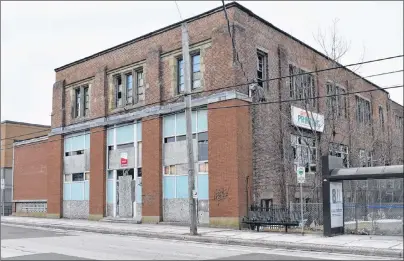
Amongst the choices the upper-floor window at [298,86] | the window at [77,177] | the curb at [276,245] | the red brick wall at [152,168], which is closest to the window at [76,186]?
the window at [77,177]

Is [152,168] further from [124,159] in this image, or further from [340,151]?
Result: [340,151]

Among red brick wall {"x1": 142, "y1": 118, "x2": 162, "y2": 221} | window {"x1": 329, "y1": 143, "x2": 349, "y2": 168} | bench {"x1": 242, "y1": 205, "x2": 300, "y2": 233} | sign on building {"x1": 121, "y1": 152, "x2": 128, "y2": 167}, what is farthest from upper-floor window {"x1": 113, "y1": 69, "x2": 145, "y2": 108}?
window {"x1": 329, "y1": 143, "x2": 349, "y2": 168}

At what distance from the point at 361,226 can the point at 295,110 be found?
9585mm

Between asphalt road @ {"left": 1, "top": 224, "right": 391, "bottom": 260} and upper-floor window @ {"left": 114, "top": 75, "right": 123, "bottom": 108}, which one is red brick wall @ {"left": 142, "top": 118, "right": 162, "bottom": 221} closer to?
upper-floor window @ {"left": 114, "top": 75, "right": 123, "bottom": 108}

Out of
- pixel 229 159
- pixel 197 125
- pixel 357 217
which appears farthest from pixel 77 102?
pixel 357 217

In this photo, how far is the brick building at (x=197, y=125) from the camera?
23188mm

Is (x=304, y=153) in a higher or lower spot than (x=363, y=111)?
lower

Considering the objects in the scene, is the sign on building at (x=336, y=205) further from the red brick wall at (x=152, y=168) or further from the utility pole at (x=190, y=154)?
the red brick wall at (x=152, y=168)

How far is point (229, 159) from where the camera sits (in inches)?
890

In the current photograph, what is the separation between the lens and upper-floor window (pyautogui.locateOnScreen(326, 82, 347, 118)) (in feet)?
99.2

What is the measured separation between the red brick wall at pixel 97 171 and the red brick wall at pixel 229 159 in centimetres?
924

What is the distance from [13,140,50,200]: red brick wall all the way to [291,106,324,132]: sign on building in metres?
19.3

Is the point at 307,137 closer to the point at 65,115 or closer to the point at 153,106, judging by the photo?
the point at 153,106

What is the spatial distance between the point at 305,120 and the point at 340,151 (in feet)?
18.5
